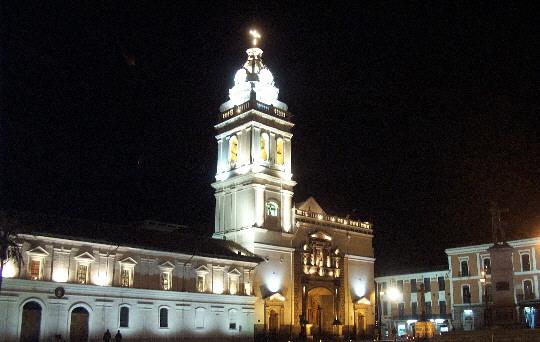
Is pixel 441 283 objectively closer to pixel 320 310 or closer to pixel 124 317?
pixel 320 310

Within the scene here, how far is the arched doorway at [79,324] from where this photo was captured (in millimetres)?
41000

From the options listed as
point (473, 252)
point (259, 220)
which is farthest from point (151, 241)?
point (473, 252)

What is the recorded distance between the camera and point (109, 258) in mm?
43844

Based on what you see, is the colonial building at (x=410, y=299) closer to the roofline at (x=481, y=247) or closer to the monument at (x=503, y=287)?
the roofline at (x=481, y=247)

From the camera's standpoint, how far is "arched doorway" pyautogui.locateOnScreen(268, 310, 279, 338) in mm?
54562

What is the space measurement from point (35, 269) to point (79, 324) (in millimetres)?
4866

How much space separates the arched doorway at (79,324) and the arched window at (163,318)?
5978 mm

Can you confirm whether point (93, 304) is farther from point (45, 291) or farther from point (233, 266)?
point (233, 266)

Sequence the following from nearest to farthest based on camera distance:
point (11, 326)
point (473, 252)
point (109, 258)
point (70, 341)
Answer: point (11, 326), point (70, 341), point (109, 258), point (473, 252)

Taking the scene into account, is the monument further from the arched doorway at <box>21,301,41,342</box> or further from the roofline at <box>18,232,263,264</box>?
the arched doorway at <box>21,301,41,342</box>

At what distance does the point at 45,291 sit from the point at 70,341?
3.82 metres

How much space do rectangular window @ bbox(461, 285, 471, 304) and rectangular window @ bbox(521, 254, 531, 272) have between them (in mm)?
7237

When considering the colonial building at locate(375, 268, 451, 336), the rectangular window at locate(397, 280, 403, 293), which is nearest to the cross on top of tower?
the colonial building at locate(375, 268, 451, 336)

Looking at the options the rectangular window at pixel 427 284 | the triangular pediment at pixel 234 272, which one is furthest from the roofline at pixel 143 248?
the rectangular window at pixel 427 284
